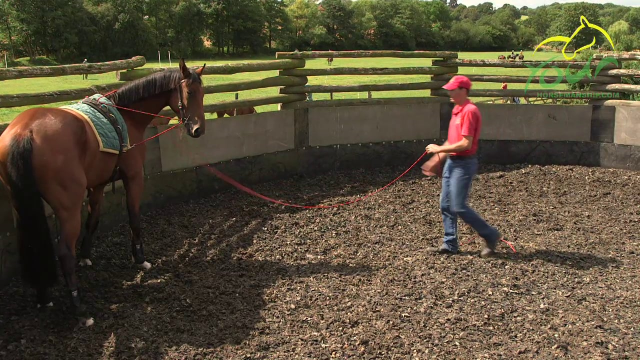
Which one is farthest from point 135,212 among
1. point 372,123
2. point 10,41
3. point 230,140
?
point 10,41

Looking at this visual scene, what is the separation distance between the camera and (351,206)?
7.07m

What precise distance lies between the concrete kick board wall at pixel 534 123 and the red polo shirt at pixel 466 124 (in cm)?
403

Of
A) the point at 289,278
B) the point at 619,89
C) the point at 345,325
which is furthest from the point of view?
the point at 619,89

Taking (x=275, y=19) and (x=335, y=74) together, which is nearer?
(x=335, y=74)

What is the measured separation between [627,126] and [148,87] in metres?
7.28

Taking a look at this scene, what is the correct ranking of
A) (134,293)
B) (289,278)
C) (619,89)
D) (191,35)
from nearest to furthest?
(134,293), (289,278), (619,89), (191,35)

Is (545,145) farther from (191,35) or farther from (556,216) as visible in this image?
(191,35)

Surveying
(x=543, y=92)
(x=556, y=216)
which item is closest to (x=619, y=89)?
(x=543, y=92)

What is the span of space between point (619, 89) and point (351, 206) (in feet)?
16.4

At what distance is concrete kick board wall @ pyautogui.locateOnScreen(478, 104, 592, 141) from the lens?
29.5ft

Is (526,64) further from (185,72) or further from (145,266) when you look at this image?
(145,266)

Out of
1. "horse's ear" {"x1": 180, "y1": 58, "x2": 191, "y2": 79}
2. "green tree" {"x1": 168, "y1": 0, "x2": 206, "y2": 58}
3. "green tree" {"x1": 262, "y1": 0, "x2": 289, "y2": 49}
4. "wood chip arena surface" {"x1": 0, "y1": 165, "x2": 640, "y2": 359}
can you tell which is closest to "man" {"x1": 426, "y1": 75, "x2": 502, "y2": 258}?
"wood chip arena surface" {"x1": 0, "y1": 165, "x2": 640, "y2": 359}

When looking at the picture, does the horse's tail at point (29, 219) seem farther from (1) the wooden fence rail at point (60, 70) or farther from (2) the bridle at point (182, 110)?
(2) the bridle at point (182, 110)

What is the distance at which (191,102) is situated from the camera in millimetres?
5246
